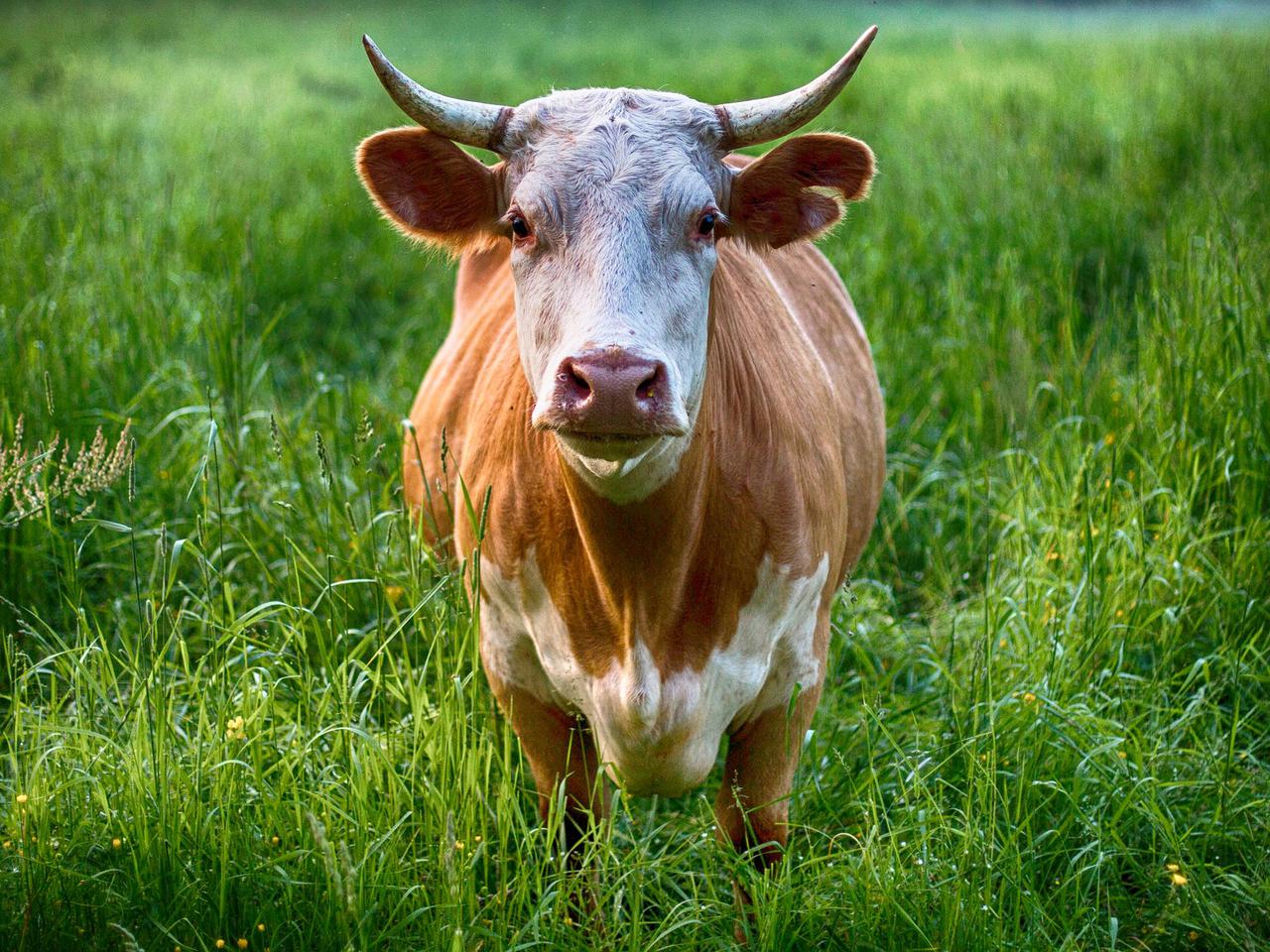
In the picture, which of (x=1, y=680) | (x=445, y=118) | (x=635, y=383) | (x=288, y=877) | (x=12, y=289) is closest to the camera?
(x=635, y=383)

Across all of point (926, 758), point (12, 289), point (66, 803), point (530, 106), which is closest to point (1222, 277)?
point (926, 758)

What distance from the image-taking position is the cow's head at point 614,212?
2145 mm

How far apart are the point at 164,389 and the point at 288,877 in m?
2.54

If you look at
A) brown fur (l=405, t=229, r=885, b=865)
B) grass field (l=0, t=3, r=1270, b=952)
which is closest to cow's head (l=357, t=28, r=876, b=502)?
brown fur (l=405, t=229, r=885, b=865)

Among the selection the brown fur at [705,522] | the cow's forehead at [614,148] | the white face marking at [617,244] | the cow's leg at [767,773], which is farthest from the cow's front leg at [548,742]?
the cow's forehead at [614,148]

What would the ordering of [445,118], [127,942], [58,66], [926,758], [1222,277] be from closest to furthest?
1. [127,942]
2. [445,118]
3. [926,758]
4. [1222,277]
5. [58,66]

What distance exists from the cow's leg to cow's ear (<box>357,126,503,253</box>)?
4.18 feet

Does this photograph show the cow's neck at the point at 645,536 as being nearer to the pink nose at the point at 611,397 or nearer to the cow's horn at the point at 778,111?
the pink nose at the point at 611,397

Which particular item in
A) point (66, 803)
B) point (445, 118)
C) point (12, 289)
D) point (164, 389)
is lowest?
point (66, 803)

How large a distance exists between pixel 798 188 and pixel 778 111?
20cm

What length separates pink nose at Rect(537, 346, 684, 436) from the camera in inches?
81.7

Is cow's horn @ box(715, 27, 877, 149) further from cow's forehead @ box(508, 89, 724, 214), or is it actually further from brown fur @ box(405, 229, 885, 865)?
brown fur @ box(405, 229, 885, 865)

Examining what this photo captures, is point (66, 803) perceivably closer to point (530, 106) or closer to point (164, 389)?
point (530, 106)

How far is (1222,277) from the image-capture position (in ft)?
14.3
